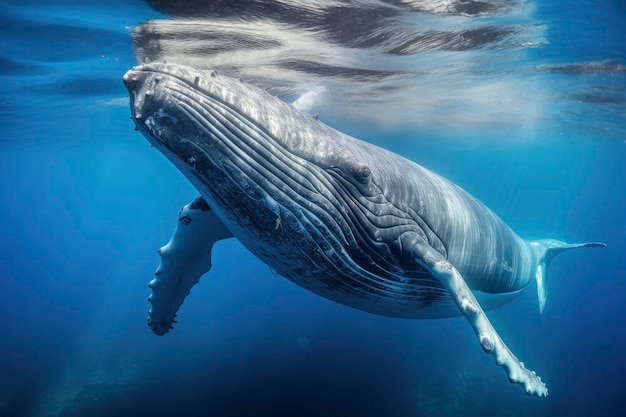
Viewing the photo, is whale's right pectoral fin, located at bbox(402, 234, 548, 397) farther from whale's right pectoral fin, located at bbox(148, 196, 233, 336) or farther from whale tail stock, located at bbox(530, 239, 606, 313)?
whale tail stock, located at bbox(530, 239, 606, 313)

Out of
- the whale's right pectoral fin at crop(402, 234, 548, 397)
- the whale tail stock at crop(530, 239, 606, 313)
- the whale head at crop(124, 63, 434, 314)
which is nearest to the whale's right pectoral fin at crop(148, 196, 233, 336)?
the whale head at crop(124, 63, 434, 314)

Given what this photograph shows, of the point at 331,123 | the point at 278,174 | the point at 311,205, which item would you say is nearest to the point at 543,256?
the point at 311,205

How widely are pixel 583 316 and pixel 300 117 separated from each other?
40169 millimetres

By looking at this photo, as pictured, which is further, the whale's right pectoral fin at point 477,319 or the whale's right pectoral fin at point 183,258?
the whale's right pectoral fin at point 183,258

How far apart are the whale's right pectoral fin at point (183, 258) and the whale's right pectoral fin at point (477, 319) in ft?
9.70

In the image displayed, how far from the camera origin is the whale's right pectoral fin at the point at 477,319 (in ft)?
12.8

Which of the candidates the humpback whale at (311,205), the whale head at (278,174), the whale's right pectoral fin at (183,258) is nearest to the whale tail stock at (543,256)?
the humpback whale at (311,205)

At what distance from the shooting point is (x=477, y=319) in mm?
3914

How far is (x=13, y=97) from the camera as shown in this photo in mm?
19516

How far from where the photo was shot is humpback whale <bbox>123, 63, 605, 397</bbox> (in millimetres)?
3156

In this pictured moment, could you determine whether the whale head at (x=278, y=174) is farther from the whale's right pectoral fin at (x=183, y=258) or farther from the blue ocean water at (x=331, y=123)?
the blue ocean water at (x=331, y=123)

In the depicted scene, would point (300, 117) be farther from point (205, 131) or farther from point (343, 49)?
point (343, 49)

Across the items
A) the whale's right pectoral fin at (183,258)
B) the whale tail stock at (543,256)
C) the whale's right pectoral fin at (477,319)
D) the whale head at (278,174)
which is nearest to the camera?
the whale head at (278,174)

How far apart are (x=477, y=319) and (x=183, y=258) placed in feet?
14.5
